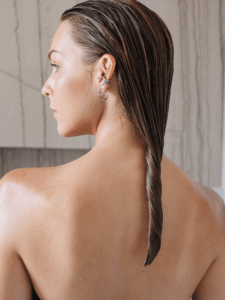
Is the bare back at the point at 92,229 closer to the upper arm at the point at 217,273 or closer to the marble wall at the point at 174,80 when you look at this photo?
the upper arm at the point at 217,273

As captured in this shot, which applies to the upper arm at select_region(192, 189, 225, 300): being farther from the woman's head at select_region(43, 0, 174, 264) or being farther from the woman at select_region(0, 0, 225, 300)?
the woman's head at select_region(43, 0, 174, 264)

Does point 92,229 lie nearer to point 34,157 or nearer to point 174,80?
point 174,80

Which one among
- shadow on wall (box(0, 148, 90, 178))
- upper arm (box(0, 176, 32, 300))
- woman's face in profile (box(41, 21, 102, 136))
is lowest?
shadow on wall (box(0, 148, 90, 178))

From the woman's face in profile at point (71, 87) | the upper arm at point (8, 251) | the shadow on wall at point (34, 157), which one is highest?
the woman's face in profile at point (71, 87)

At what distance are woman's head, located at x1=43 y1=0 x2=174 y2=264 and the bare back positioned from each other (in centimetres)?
4

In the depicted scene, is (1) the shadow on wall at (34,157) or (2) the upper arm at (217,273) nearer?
(2) the upper arm at (217,273)

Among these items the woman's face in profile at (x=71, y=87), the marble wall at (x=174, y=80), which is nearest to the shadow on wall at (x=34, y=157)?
the marble wall at (x=174, y=80)

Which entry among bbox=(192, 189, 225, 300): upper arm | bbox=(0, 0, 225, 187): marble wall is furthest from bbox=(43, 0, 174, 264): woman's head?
bbox=(0, 0, 225, 187): marble wall

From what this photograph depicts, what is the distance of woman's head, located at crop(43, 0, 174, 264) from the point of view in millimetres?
497

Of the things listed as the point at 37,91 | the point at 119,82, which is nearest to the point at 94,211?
the point at 119,82

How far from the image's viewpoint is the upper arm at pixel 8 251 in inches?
19.3

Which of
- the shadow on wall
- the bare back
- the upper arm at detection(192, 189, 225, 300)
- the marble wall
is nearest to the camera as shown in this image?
the bare back

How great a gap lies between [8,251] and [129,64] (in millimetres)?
357

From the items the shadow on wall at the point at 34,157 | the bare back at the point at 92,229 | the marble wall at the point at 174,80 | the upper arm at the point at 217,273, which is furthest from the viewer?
the shadow on wall at the point at 34,157
